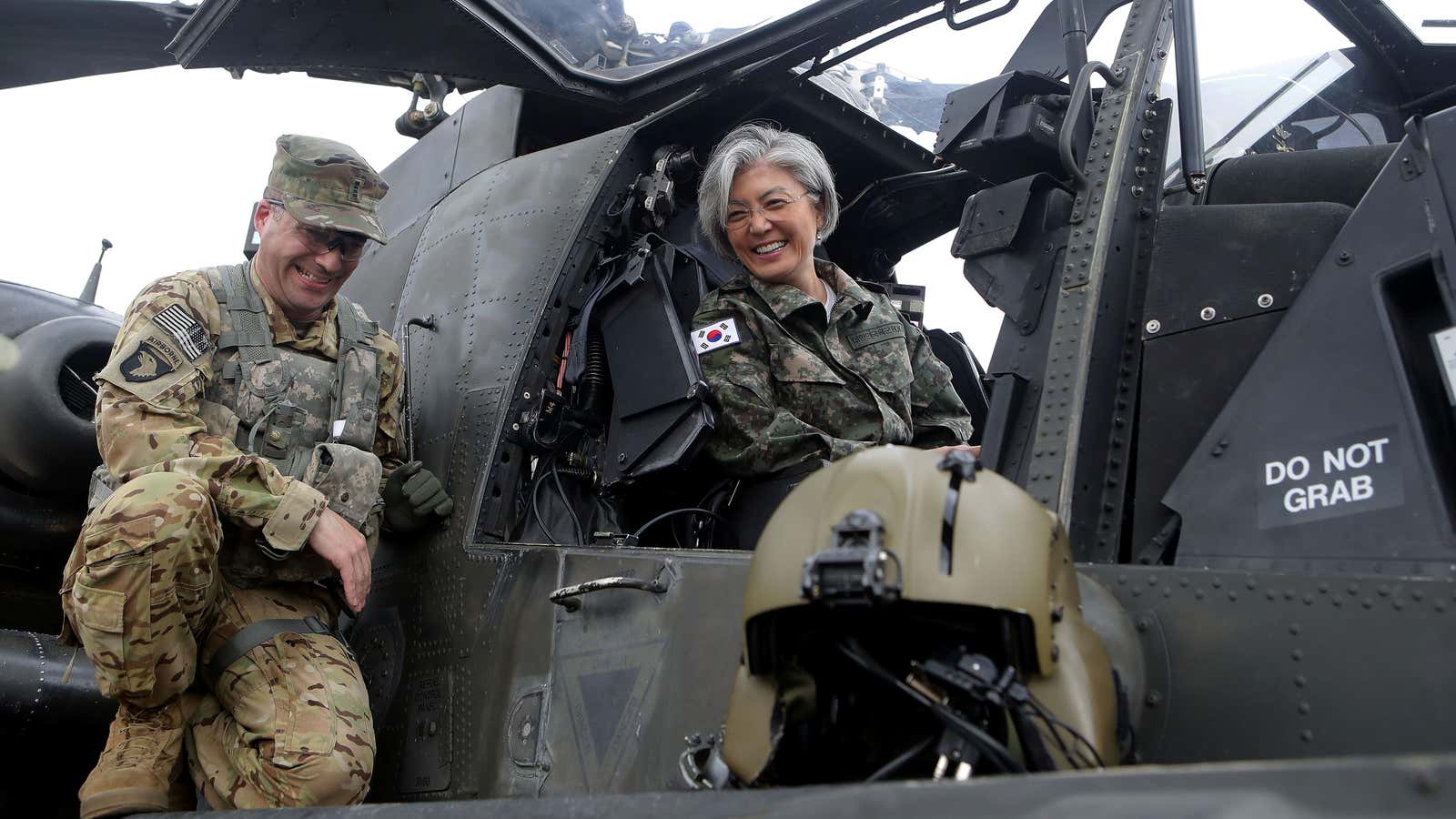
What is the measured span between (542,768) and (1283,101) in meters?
2.64

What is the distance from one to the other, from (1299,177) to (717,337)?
1320 millimetres

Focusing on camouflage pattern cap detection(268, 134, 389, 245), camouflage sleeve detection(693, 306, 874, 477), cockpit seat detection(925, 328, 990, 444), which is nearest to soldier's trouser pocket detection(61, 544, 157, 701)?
camouflage pattern cap detection(268, 134, 389, 245)

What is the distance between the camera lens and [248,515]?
2.54 m

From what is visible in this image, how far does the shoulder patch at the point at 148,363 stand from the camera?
103 inches

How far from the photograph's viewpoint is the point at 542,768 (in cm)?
240

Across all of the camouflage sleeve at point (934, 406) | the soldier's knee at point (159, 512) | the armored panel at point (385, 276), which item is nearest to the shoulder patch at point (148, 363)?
the soldier's knee at point (159, 512)

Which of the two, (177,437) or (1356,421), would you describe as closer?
(1356,421)

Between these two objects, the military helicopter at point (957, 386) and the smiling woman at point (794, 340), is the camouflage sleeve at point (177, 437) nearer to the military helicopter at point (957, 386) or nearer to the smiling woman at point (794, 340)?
the military helicopter at point (957, 386)

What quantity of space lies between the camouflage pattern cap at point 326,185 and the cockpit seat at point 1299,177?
1.96 meters

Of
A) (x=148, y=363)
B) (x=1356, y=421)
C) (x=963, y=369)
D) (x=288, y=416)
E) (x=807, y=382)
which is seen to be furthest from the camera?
(x=963, y=369)

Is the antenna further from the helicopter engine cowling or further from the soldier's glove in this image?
the soldier's glove

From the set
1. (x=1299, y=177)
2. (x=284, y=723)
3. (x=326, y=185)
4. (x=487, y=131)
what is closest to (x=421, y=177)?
(x=487, y=131)

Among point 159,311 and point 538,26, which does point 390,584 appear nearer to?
point 159,311

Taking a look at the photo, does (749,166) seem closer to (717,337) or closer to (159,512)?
(717,337)
